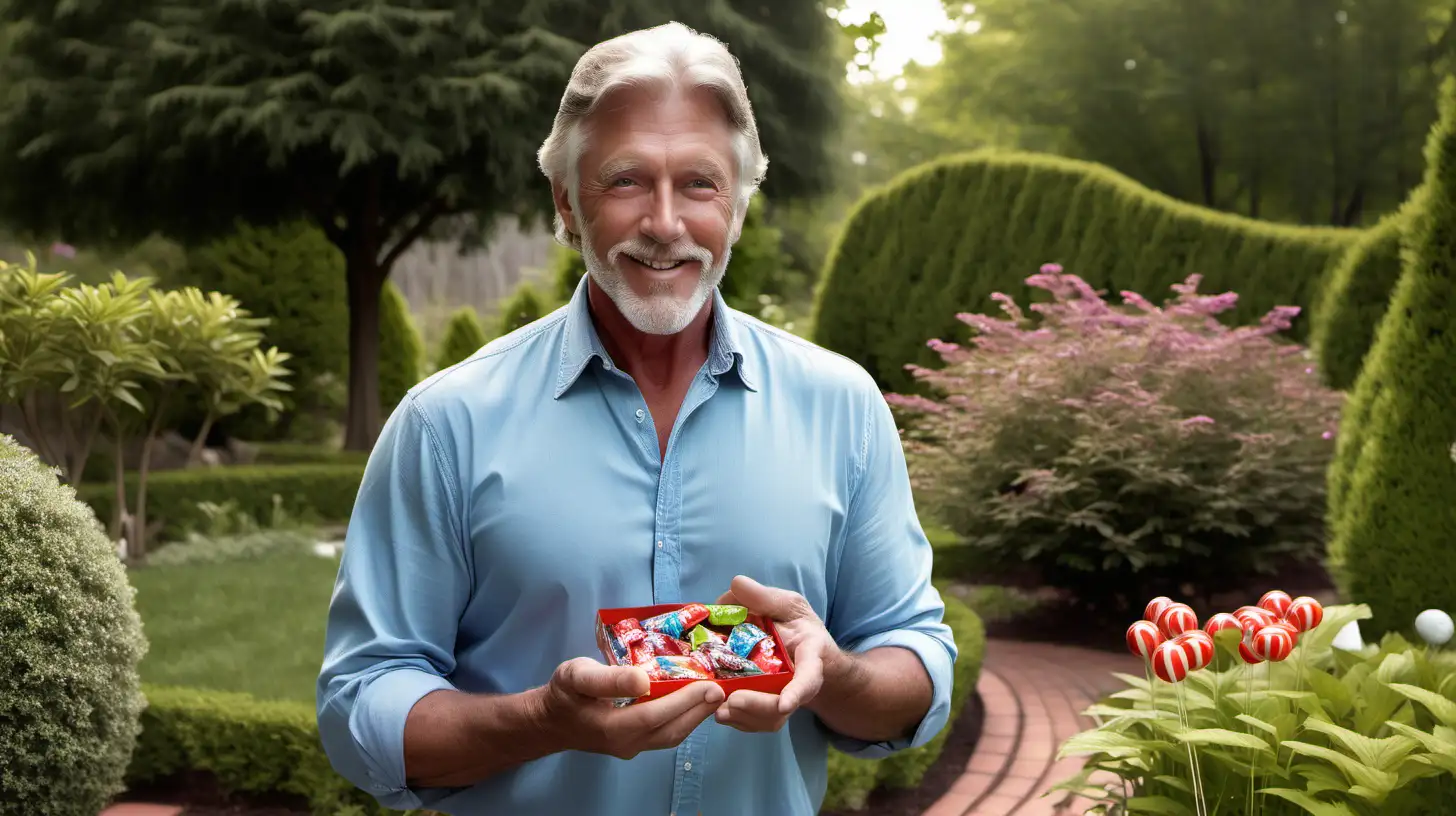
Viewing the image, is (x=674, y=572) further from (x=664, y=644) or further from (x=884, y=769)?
(x=884, y=769)

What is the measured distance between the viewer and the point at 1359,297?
7348mm

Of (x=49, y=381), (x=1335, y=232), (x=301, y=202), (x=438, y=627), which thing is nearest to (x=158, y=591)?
(x=49, y=381)

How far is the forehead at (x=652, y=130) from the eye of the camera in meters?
1.49

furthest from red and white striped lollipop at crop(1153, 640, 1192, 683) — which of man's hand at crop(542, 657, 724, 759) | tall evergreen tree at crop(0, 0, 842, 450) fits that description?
tall evergreen tree at crop(0, 0, 842, 450)

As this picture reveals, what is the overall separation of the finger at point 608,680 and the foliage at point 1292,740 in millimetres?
1727

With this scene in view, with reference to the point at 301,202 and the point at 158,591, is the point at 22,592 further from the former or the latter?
the point at 301,202

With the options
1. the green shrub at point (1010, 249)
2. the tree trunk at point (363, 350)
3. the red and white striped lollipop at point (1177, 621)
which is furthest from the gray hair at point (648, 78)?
the tree trunk at point (363, 350)

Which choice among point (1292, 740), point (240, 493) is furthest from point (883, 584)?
point (240, 493)

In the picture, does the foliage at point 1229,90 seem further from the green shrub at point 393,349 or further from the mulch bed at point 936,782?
the mulch bed at point 936,782

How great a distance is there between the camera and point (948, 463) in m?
7.34

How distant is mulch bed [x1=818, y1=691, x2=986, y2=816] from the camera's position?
4.18 metres

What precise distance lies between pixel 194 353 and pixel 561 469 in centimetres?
679

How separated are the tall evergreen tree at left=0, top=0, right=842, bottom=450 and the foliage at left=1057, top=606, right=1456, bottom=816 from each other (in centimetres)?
952

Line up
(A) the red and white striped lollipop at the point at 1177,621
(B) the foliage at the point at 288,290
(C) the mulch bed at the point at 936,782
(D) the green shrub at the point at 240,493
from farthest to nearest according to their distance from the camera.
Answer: (B) the foliage at the point at 288,290 < (D) the green shrub at the point at 240,493 < (C) the mulch bed at the point at 936,782 < (A) the red and white striped lollipop at the point at 1177,621
